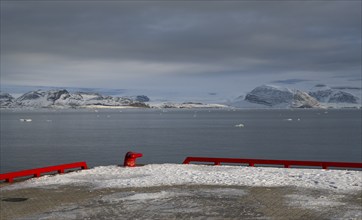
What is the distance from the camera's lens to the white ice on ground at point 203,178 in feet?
59.5

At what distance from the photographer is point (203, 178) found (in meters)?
19.7

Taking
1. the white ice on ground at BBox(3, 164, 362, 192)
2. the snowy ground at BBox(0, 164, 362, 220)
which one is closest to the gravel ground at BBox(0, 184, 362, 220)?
the snowy ground at BBox(0, 164, 362, 220)

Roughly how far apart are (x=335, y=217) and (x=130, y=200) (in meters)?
6.19

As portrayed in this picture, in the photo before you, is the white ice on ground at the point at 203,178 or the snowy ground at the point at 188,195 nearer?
the snowy ground at the point at 188,195

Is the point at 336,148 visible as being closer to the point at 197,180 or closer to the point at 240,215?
the point at 197,180

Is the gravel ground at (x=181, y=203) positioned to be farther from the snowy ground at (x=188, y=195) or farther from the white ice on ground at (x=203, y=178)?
the white ice on ground at (x=203, y=178)

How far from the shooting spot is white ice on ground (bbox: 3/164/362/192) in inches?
714

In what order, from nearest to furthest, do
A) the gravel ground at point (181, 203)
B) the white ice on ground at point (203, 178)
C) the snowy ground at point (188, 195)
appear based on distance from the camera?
the gravel ground at point (181, 203)
the snowy ground at point (188, 195)
the white ice on ground at point (203, 178)

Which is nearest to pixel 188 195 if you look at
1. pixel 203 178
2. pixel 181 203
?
pixel 181 203

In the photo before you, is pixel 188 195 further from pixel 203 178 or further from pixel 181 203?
pixel 203 178

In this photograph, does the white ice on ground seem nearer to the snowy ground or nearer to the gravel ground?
the snowy ground

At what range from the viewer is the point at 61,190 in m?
17.4

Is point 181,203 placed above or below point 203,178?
above

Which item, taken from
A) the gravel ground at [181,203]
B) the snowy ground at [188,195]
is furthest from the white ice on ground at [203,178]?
the gravel ground at [181,203]
